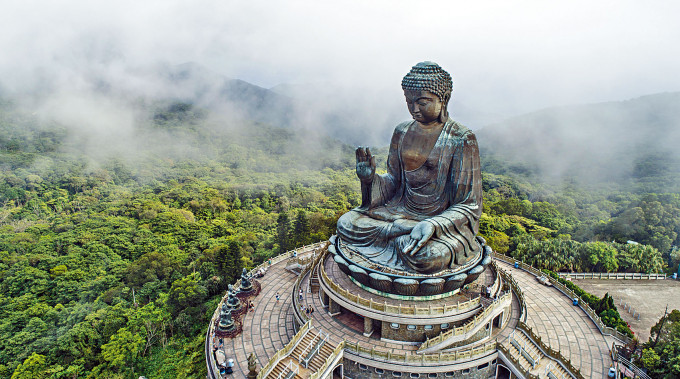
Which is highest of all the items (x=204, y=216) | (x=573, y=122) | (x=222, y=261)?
(x=573, y=122)

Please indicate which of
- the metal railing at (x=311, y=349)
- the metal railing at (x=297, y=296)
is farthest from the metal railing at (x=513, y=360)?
the metal railing at (x=297, y=296)

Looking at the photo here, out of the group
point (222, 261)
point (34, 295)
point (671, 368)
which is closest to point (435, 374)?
point (671, 368)

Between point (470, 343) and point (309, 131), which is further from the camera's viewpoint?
point (309, 131)

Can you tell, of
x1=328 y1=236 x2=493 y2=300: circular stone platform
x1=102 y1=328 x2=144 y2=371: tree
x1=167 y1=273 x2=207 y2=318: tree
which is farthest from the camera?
x1=167 y1=273 x2=207 y2=318: tree

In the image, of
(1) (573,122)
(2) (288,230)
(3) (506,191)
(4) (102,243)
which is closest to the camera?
(2) (288,230)

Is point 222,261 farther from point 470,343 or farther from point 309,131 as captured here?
point 309,131

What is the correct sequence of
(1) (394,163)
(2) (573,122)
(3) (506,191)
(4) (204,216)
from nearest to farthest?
(1) (394,163) < (4) (204,216) < (3) (506,191) < (2) (573,122)

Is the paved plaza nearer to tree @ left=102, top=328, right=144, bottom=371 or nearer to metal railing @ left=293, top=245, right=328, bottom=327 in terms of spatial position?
metal railing @ left=293, top=245, right=328, bottom=327

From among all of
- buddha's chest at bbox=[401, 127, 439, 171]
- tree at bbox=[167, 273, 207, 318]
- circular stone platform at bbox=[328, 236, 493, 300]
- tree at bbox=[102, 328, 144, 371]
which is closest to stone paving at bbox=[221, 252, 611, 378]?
circular stone platform at bbox=[328, 236, 493, 300]

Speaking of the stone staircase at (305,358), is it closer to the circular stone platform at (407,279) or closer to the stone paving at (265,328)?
the stone paving at (265,328)
